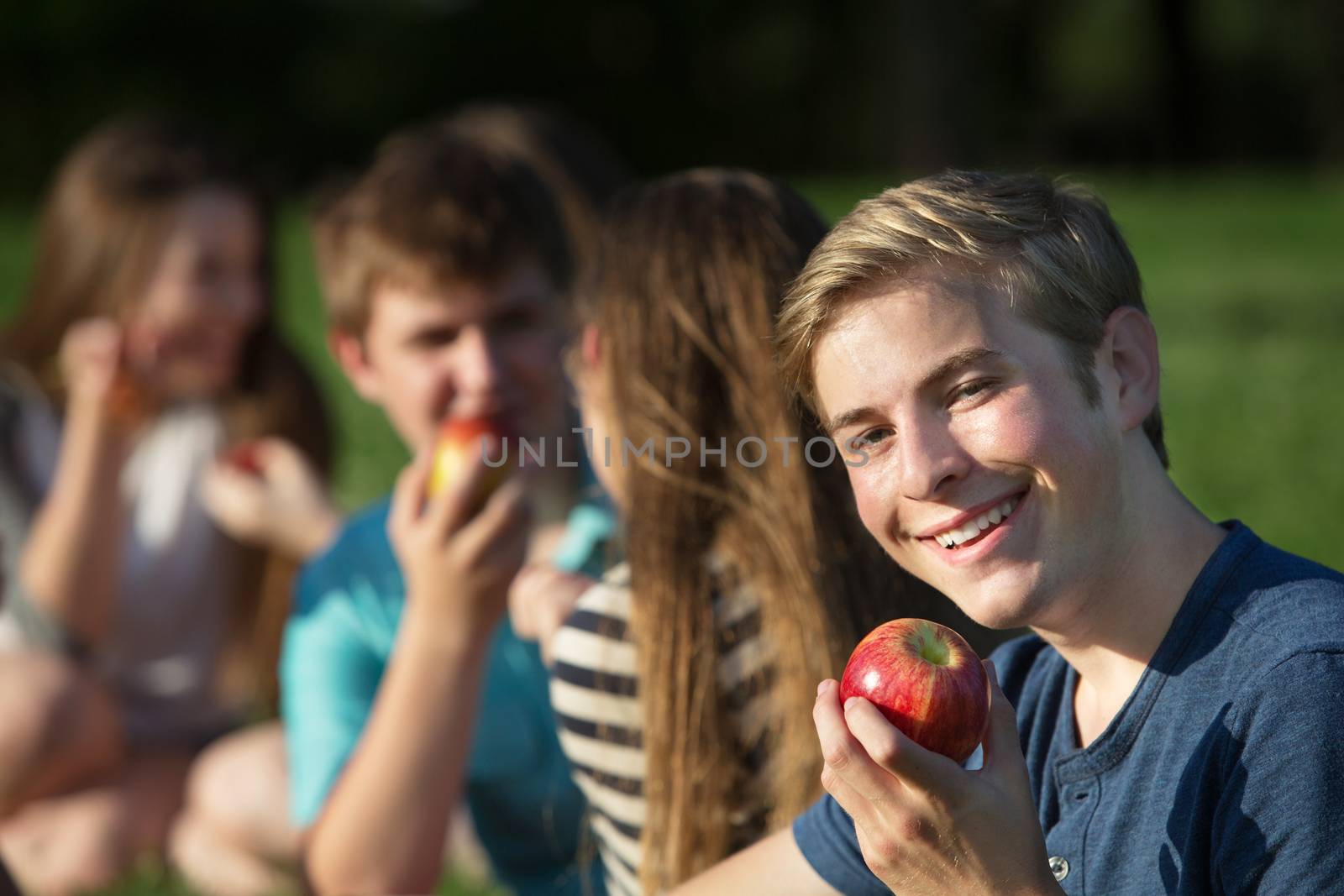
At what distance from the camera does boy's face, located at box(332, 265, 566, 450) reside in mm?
→ 2990

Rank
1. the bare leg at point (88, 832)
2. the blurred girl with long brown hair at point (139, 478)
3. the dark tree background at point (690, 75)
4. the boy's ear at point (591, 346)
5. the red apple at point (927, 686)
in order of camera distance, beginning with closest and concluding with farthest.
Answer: the red apple at point (927, 686)
the boy's ear at point (591, 346)
the bare leg at point (88, 832)
the blurred girl with long brown hair at point (139, 478)
the dark tree background at point (690, 75)

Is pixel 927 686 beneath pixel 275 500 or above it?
above

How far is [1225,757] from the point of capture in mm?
1478

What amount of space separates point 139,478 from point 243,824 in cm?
116

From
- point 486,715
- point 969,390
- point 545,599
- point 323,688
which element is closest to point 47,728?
point 323,688

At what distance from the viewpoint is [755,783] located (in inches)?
84.7

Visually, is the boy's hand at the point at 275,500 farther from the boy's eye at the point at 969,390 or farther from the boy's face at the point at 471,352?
the boy's eye at the point at 969,390

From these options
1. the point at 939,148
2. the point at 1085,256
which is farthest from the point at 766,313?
the point at 939,148

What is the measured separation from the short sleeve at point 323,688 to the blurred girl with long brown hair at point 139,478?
689 millimetres

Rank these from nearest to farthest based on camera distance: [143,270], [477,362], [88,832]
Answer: [477,362] → [88,832] → [143,270]

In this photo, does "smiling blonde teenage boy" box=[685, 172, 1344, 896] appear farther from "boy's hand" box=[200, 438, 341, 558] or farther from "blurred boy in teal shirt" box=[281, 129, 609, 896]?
"boy's hand" box=[200, 438, 341, 558]

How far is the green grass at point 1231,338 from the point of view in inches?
247

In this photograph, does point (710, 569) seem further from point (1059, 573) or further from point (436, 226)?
point (436, 226)

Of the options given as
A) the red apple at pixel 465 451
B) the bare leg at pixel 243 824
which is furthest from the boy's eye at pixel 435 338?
the bare leg at pixel 243 824
